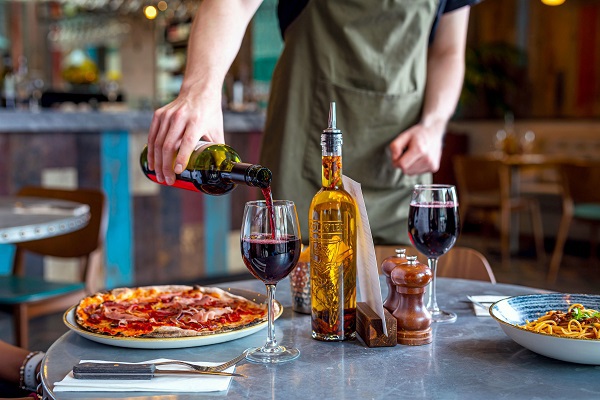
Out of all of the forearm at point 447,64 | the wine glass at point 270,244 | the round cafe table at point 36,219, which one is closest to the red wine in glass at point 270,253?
the wine glass at point 270,244

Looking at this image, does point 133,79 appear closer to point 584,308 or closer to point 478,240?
point 478,240

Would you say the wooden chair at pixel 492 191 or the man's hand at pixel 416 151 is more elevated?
the man's hand at pixel 416 151

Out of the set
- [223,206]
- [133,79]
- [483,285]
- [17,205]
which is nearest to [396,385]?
[483,285]

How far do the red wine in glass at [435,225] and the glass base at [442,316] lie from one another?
4.0 inches

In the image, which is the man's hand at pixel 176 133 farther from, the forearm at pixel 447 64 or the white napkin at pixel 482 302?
the forearm at pixel 447 64

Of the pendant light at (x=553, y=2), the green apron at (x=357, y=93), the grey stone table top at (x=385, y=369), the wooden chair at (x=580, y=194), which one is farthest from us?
the pendant light at (x=553, y=2)

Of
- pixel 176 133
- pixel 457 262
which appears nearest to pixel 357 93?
pixel 457 262

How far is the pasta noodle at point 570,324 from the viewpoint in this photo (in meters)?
0.99

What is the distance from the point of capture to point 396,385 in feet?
2.91

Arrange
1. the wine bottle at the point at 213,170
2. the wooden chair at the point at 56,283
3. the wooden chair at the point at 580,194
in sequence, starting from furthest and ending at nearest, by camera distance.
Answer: the wooden chair at the point at 580,194
the wooden chair at the point at 56,283
the wine bottle at the point at 213,170

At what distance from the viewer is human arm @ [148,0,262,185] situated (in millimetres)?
1156

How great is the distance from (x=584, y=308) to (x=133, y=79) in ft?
30.8

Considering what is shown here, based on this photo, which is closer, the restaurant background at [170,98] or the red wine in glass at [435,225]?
the red wine in glass at [435,225]

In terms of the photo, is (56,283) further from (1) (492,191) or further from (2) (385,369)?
(1) (492,191)
